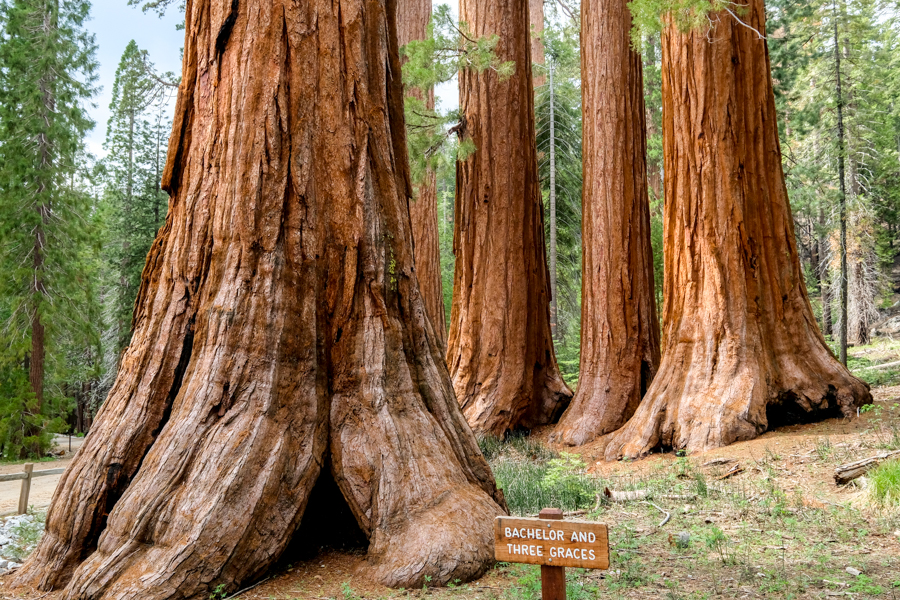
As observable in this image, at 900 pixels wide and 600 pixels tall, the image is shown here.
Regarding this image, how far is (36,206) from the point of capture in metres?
19.1

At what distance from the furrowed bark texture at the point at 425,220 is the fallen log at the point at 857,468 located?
7748 mm

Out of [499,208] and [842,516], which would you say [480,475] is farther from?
[499,208]

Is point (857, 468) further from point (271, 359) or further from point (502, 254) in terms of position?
point (502, 254)

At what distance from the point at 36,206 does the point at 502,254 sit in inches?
621

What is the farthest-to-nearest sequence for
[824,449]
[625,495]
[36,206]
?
1. [36,206]
2. [824,449]
3. [625,495]

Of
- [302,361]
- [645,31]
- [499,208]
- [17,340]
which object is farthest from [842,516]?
[17,340]

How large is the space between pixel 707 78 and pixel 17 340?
64.8 ft

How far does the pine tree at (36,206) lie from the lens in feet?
61.6

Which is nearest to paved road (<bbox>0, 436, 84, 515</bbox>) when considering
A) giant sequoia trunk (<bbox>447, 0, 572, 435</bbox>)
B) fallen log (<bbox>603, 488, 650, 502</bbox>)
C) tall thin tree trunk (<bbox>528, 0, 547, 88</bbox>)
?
giant sequoia trunk (<bbox>447, 0, 572, 435</bbox>)

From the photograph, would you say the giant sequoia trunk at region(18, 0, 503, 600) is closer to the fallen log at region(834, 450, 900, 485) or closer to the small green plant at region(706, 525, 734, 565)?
the small green plant at region(706, 525, 734, 565)

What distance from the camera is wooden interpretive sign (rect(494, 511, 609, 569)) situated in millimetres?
2766

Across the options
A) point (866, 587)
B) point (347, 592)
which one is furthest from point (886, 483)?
point (347, 592)

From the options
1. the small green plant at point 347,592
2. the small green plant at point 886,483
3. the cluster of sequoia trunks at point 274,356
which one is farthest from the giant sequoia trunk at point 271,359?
the small green plant at point 886,483

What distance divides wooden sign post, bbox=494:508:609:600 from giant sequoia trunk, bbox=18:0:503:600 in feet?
2.69
